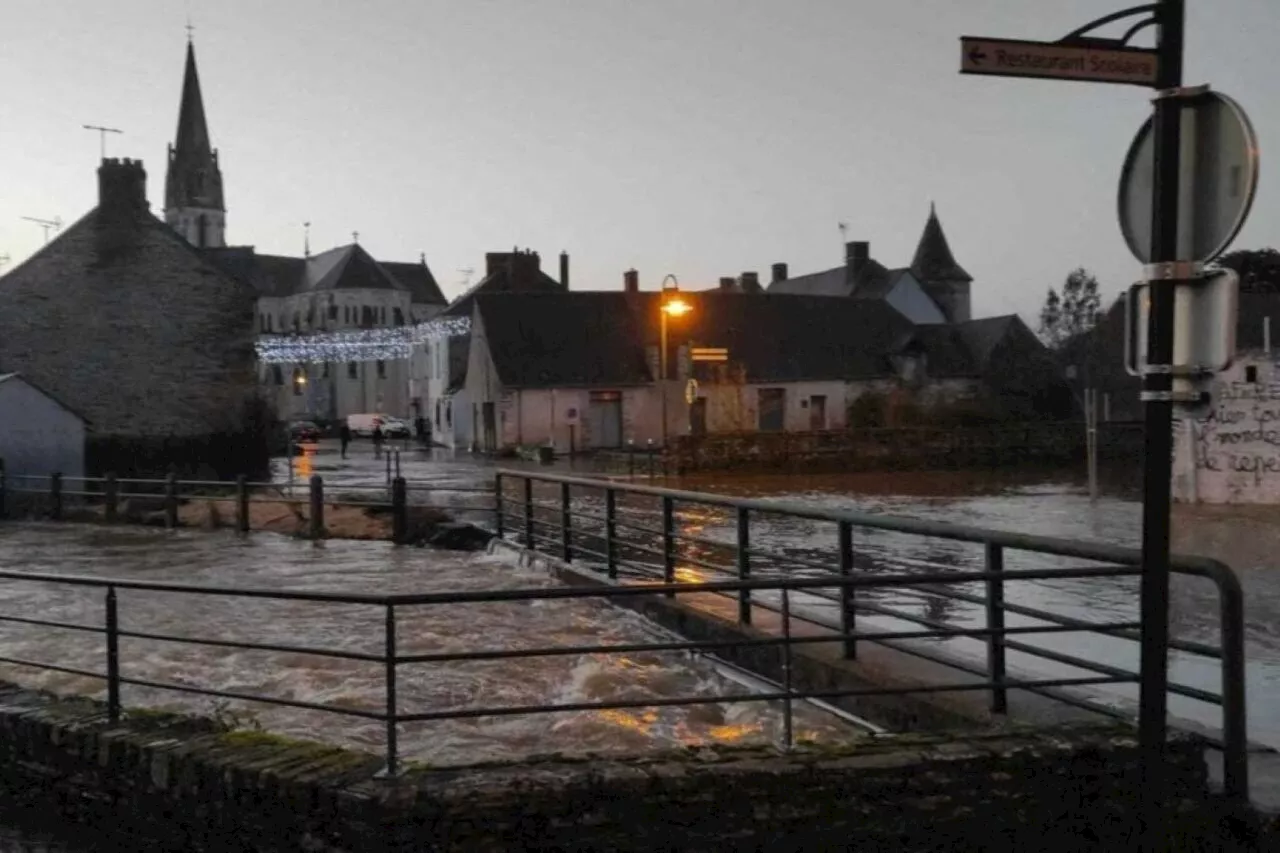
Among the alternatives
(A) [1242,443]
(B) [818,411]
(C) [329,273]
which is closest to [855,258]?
(B) [818,411]

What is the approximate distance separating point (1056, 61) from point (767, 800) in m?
3.16

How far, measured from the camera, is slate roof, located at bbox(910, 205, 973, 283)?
92875mm

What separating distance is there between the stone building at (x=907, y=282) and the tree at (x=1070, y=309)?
21.6 feet

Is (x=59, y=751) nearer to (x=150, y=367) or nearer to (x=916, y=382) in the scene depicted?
(x=150, y=367)

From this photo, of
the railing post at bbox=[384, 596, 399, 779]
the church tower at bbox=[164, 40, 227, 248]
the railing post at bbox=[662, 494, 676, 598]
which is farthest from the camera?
the church tower at bbox=[164, 40, 227, 248]

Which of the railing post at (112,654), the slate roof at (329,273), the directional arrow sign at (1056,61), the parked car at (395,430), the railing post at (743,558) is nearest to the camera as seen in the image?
the directional arrow sign at (1056,61)

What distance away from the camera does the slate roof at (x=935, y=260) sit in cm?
9288

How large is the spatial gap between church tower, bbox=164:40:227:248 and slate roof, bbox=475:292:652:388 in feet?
220

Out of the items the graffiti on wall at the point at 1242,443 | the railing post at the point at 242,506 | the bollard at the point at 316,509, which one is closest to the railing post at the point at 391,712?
the bollard at the point at 316,509

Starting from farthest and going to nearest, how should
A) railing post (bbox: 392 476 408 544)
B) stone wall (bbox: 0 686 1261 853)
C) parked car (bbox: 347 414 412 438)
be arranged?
parked car (bbox: 347 414 412 438) < railing post (bbox: 392 476 408 544) < stone wall (bbox: 0 686 1261 853)

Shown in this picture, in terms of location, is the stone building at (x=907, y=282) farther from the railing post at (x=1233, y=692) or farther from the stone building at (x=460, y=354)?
the railing post at (x=1233, y=692)

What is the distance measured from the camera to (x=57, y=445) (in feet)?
104

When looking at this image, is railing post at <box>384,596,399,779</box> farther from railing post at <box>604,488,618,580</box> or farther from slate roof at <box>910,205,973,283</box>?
slate roof at <box>910,205,973,283</box>

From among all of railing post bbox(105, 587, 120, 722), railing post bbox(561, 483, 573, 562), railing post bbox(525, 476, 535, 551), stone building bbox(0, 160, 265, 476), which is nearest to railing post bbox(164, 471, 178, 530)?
railing post bbox(525, 476, 535, 551)
